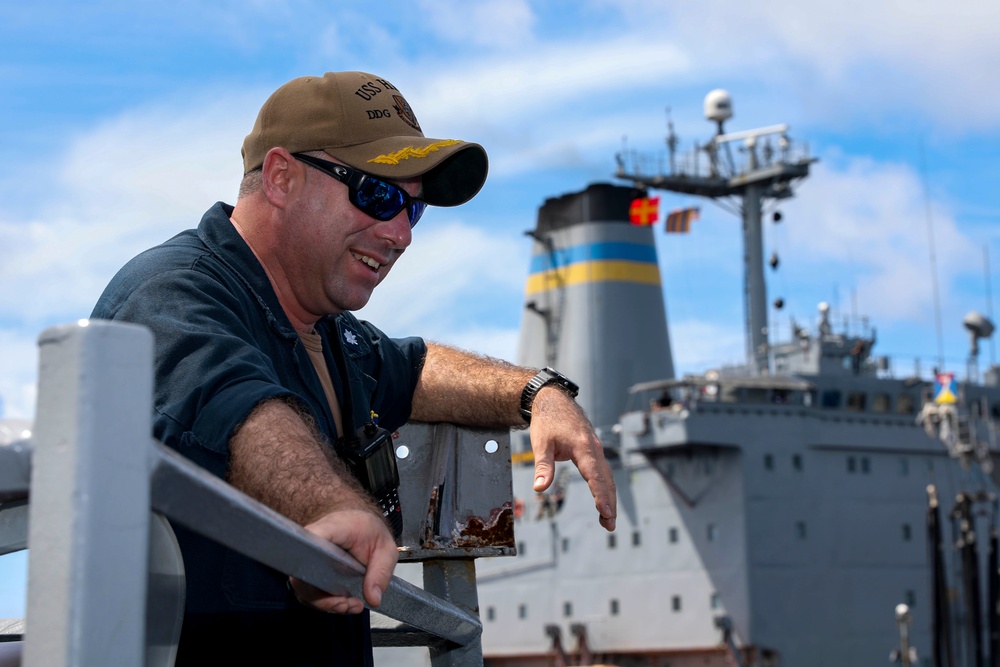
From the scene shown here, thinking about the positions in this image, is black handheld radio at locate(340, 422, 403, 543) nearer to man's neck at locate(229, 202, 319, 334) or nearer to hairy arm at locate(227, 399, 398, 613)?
man's neck at locate(229, 202, 319, 334)

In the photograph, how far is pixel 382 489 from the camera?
2252 mm

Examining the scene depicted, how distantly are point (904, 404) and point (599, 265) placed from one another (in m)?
7.79

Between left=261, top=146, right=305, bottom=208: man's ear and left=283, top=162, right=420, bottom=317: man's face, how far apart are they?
15mm

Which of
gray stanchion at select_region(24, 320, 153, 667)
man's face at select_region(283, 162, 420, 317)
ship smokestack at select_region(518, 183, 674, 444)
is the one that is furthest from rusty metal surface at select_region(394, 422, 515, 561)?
ship smokestack at select_region(518, 183, 674, 444)

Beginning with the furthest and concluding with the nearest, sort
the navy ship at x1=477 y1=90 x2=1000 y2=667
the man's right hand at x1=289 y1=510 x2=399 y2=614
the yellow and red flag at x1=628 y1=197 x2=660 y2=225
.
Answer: the yellow and red flag at x1=628 y1=197 x2=660 y2=225 → the navy ship at x1=477 y1=90 x2=1000 y2=667 → the man's right hand at x1=289 y1=510 x2=399 y2=614

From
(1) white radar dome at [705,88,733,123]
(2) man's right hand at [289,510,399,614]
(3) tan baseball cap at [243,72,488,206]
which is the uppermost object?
(1) white radar dome at [705,88,733,123]

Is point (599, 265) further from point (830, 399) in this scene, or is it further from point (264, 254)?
point (264, 254)

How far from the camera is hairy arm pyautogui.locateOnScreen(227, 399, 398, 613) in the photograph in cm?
144

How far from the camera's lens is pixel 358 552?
4.73 feet

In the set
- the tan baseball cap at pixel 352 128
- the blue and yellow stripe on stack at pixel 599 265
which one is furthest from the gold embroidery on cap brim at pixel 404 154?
the blue and yellow stripe on stack at pixel 599 265

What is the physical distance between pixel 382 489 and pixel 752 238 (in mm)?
27305

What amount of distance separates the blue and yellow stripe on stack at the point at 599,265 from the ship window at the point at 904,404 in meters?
6.90

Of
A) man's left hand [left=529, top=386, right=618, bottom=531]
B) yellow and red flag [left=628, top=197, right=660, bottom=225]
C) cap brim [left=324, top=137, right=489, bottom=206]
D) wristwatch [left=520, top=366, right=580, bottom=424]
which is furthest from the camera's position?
yellow and red flag [left=628, top=197, right=660, bottom=225]

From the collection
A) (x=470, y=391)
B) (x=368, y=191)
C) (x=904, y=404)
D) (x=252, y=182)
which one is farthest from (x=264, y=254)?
(x=904, y=404)
